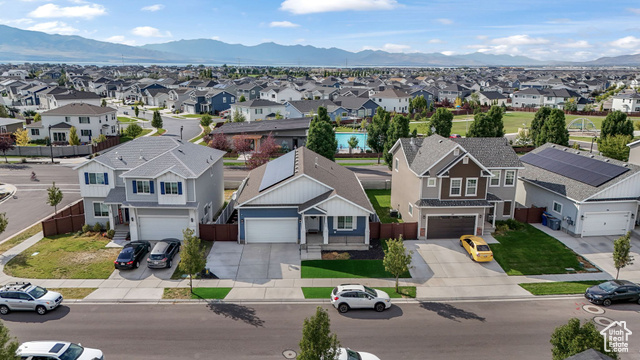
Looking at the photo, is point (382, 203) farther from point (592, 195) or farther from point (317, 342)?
point (317, 342)

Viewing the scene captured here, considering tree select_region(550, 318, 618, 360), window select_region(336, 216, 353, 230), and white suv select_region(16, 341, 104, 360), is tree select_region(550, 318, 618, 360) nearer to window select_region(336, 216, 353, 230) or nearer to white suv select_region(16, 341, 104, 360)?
white suv select_region(16, 341, 104, 360)

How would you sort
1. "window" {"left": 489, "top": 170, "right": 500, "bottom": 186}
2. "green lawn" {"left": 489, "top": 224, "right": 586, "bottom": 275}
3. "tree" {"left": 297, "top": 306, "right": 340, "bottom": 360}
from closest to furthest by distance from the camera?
1. "tree" {"left": 297, "top": 306, "right": 340, "bottom": 360}
2. "green lawn" {"left": 489, "top": 224, "right": 586, "bottom": 275}
3. "window" {"left": 489, "top": 170, "right": 500, "bottom": 186}

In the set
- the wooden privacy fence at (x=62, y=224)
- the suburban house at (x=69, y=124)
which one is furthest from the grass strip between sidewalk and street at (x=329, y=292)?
the suburban house at (x=69, y=124)

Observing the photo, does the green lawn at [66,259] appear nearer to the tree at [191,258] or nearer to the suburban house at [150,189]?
the suburban house at [150,189]

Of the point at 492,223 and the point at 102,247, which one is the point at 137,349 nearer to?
the point at 102,247

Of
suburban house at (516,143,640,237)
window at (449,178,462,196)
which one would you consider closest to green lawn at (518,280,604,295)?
suburban house at (516,143,640,237)

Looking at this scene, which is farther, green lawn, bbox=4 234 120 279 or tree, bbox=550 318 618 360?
green lawn, bbox=4 234 120 279

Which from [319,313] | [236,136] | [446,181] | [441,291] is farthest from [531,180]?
[236,136]
